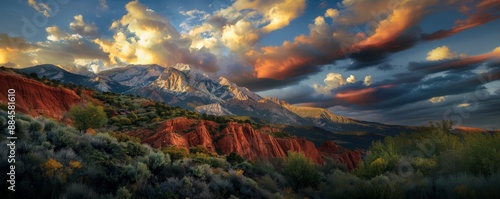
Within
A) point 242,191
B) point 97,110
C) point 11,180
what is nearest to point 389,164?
point 242,191

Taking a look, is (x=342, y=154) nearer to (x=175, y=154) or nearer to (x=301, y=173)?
(x=301, y=173)

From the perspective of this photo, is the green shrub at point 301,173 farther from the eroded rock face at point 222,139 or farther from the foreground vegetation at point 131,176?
the eroded rock face at point 222,139

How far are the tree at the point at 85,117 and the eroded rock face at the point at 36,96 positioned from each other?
14051 mm

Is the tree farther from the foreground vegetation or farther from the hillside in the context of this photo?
the foreground vegetation

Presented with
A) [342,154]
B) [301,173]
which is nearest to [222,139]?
[301,173]

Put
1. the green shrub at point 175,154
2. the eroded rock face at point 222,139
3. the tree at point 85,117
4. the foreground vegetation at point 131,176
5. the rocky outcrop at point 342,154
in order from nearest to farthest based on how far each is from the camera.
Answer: the foreground vegetation at point 131,176, the green shrub at point 175,154, the tree at point 85,117, the eroded rock face at point 222,139, the rocky outcrop at point 342,154

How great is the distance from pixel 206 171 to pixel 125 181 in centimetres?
477

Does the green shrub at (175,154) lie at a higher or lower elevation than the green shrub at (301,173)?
higher

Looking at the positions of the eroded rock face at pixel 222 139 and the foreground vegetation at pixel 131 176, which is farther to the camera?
the eroded rock face at pixel 222 139

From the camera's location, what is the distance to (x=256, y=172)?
22.9 m

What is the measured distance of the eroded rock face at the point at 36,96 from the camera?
49.6 m

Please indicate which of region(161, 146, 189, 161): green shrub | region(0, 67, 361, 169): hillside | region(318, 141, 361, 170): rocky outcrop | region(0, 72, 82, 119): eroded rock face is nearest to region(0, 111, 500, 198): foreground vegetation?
region(161, 146, 189, 161): green shrub

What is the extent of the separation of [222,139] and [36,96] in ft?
128

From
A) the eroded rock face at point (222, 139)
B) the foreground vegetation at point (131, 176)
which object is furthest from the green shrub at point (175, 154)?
the eroded rock face at point (222, 139)
